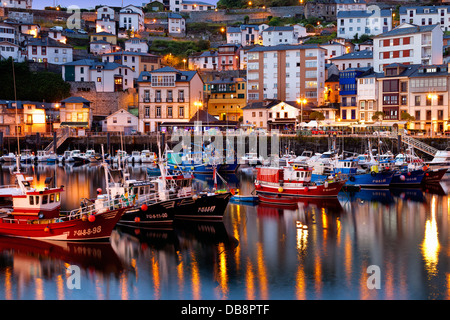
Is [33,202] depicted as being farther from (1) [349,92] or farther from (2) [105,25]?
(2) [105,25]

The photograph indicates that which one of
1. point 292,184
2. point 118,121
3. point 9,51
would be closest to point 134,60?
point 118,121

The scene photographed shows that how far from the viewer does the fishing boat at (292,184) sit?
1382 inches

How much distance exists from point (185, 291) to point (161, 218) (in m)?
8.84

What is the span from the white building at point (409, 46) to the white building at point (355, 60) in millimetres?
3755

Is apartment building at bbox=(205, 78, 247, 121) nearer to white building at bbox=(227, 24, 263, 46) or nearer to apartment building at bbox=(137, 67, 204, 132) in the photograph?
apartment building at bbox=(137, 67, 204, 132)

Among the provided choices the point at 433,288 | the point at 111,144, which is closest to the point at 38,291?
the point at 433,288

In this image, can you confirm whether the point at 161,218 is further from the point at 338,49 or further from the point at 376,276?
the point at 338,49

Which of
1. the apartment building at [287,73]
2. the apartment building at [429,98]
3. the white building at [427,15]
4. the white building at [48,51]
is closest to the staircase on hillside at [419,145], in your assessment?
the apartment building at [429,98]

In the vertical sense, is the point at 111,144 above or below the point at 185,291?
above

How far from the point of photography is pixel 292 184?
35.2m

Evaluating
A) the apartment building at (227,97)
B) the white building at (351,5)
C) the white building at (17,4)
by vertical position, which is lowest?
the apartment building at (227,97)

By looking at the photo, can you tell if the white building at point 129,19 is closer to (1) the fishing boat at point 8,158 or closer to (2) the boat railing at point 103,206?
(1) the fishing boat at point 8,158

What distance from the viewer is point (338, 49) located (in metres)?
86.7
